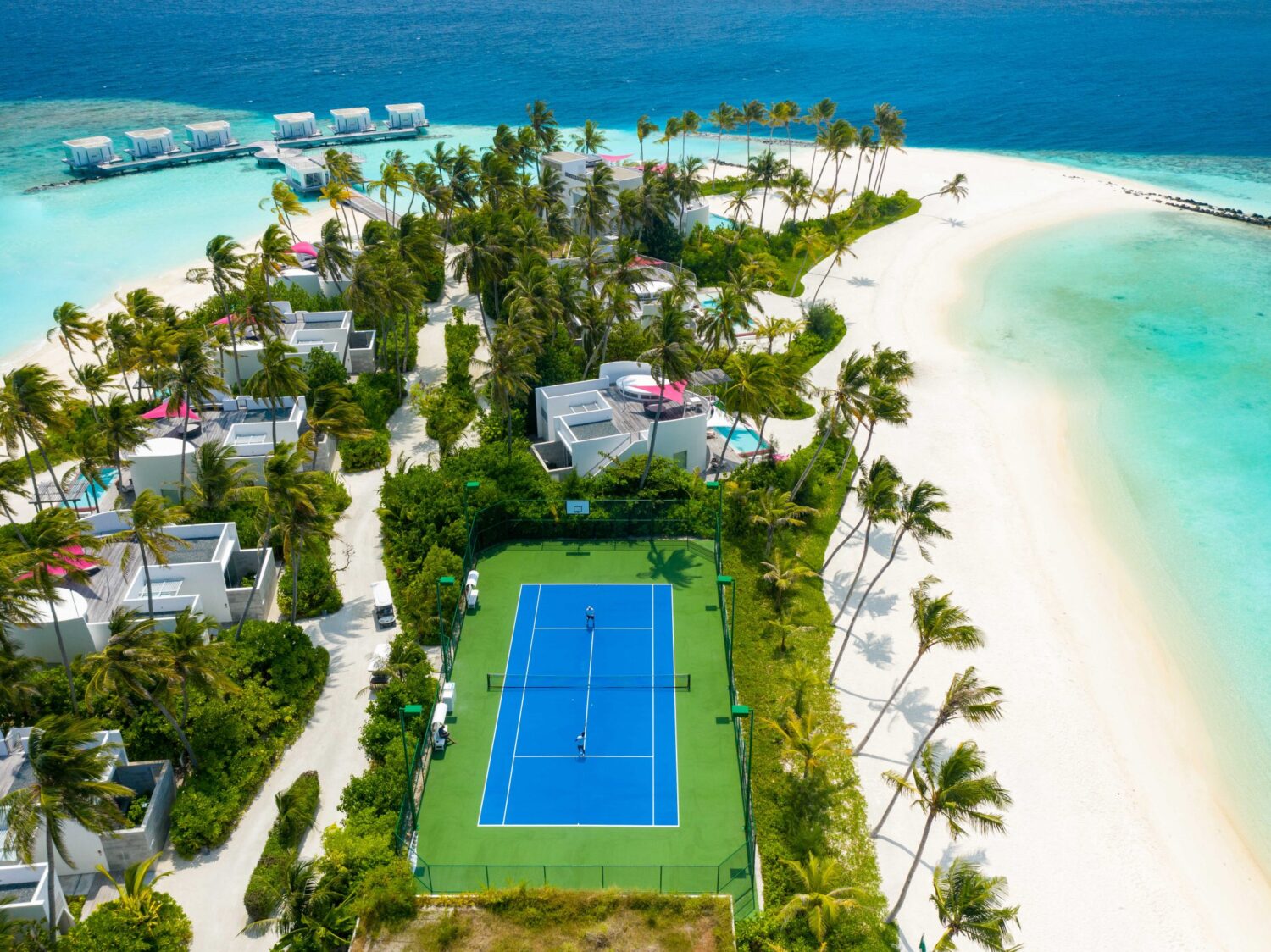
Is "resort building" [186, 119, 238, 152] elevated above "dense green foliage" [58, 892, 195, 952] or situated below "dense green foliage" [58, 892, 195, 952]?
above

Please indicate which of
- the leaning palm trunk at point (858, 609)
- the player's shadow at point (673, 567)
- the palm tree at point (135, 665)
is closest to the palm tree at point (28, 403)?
the palm tree at point (135, 665)

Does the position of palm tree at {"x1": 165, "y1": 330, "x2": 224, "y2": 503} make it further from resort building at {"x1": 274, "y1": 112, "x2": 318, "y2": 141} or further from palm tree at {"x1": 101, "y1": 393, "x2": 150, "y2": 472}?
resort building at {"x1": 274, "y1": 112, "x2": 318, "y2": 141}

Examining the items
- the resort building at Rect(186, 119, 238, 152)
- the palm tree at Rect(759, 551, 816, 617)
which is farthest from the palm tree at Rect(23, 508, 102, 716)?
the resort building at Rect(186, 119, 238, 152)

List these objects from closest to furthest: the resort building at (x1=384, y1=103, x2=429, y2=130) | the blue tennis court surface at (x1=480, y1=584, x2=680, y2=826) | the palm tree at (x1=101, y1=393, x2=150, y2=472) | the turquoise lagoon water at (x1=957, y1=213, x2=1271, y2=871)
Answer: the blue tennis court surface at (x1=480, y1=584, x2=680, y2=826), the turquoise lagoon water at (x1=957, y1=213, x2=1271, y2=871), the palm tree at (x1=101, y1=393, x2=150, y2=472), the resort building at (x1=384, y1=103, x2=429, y2=130)

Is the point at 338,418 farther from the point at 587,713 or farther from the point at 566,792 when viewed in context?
the point at 566,792

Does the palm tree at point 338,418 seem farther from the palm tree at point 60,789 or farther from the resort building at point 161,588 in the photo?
the palm tree at point 60,789

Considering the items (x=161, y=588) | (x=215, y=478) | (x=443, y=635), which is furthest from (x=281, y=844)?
(x=215, y=478)

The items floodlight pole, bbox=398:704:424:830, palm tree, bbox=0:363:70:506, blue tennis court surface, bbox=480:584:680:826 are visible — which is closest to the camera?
floodlight pole, bbox=398:704:424:830
